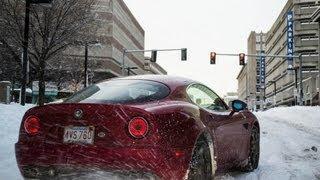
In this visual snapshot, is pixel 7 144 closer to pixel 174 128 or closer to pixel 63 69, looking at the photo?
pixel 174 128

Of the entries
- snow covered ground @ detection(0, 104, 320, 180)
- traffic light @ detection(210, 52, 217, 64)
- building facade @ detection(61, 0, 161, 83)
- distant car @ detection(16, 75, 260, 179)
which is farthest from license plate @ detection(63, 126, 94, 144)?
building facade @ detection(61, 0, 161, 83)

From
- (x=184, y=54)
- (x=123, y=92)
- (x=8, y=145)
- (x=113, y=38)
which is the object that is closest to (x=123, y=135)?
(x=123, y=92)

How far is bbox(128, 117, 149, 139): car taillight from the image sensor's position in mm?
4445

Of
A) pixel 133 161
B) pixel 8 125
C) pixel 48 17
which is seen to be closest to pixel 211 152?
pixel 133 161

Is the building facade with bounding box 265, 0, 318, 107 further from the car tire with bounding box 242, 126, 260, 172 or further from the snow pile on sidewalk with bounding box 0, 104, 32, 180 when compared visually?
the car tire with bounding box 242, 126, 260, 172

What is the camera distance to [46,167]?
4621mm

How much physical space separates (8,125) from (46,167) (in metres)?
6.93

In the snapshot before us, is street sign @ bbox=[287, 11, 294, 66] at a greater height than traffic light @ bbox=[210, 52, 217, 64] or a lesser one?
greater

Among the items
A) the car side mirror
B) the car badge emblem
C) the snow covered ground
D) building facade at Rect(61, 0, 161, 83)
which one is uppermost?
building facade at Rect(61, 0, 161, 83)

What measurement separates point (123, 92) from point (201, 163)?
1034 millimetres

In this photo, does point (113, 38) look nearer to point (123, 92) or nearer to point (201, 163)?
point (123, 92)

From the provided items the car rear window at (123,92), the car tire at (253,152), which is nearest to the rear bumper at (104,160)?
the car rear window at (123,92)

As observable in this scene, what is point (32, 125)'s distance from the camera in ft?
15.9

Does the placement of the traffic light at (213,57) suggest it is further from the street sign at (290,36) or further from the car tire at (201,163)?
the street sign at (290,36)
